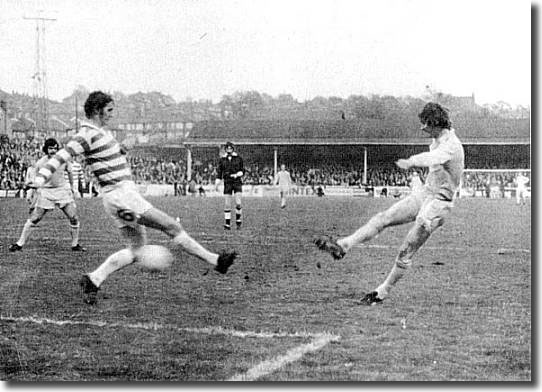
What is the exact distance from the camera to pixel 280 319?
Result: 19.2ft

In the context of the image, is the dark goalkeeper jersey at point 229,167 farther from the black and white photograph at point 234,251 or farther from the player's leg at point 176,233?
the player's leg at point 176,233

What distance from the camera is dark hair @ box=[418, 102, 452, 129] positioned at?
5660mm

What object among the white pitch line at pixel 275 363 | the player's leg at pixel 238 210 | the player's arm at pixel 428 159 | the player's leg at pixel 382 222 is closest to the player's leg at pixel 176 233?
the player's leg at pixel 382 222

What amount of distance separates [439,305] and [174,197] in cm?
812

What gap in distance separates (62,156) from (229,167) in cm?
470

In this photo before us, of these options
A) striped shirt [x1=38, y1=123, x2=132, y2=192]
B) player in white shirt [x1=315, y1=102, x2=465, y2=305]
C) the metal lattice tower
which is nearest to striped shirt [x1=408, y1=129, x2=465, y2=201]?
player in white shirt [x1=315, y1=102, x2=465, y2=305]

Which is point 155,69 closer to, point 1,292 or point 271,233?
point 1,292

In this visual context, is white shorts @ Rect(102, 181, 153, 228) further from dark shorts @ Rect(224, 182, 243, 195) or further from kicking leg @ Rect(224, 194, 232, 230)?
kicking leg @ Rect(224, 194, 232, 230)

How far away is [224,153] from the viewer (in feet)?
30.6

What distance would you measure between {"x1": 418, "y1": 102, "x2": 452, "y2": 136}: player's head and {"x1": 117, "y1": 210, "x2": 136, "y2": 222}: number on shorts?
86.2 inches

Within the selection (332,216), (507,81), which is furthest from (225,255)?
(332,216)

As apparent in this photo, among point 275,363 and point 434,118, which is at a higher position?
point 434,118

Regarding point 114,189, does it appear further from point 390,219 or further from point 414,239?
point 414,239

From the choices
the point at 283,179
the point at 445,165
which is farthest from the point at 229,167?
the point at 445,165
